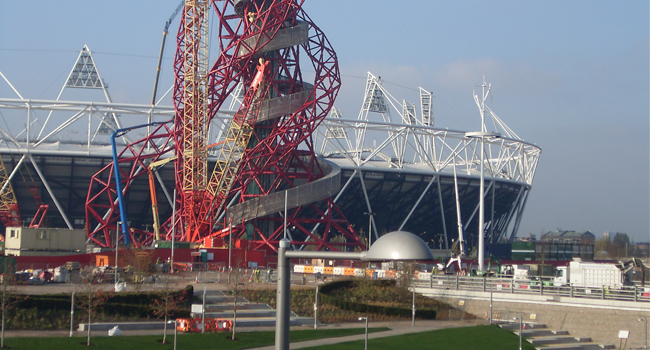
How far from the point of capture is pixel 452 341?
30.5 meters

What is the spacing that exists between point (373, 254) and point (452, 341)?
22279 millimetres

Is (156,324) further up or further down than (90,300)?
further down

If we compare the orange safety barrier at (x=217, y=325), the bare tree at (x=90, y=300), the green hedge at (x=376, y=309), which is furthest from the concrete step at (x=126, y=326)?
the green hedge at (x=376, y=309)

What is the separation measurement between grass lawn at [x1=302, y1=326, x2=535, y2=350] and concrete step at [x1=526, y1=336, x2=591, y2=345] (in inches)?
39.9

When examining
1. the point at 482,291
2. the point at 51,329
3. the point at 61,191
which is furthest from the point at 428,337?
the point at 61,191

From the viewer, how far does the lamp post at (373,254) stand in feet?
30.1

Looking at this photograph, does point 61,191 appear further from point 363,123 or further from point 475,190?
point 475,190

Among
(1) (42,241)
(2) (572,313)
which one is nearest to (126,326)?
(2) (572,313)

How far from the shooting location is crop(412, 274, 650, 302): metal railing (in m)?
37.2

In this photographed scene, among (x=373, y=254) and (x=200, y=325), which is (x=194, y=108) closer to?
(x=200, y=325)

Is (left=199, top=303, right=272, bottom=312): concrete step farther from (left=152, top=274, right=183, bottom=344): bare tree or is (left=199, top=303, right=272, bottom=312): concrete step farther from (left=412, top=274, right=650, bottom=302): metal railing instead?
(left=412, top=274, right=650, bottom=302): metal railing

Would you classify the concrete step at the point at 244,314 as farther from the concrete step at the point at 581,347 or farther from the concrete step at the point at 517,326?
the concrete step at the point at 581,347

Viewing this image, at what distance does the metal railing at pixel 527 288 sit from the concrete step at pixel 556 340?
9.13 ft

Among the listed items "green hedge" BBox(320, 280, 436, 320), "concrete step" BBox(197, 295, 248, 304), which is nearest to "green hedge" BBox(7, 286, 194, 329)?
"concrete step" BBox(197, 295, 248, 304)
